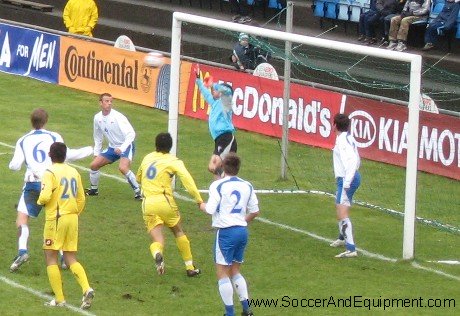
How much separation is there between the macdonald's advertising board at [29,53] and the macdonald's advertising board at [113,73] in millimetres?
355

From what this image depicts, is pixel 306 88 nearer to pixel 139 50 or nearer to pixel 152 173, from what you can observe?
pixel 139 50

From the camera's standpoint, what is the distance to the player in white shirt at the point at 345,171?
47.1ft

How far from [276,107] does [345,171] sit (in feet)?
24.7

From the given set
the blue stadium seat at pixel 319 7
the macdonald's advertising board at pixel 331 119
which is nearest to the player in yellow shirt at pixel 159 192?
the macdonald's advertising board at pixel 331 119

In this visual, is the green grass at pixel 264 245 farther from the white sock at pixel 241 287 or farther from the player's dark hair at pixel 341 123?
the player's dark hair at pixel 341 123

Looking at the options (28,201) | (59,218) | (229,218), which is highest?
(229,218)

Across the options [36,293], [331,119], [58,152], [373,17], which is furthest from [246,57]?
[58,152]

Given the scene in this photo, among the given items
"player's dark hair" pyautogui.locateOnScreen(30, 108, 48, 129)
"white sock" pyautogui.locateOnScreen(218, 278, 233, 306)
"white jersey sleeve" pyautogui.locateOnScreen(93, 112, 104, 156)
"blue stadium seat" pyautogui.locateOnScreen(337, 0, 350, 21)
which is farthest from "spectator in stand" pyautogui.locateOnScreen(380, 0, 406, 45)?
"white sock" pyautogui.locateOnScreen(218, 278, 233, 306)

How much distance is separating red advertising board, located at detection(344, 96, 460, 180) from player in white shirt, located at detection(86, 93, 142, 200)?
4.91 m

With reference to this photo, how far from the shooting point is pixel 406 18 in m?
24.9

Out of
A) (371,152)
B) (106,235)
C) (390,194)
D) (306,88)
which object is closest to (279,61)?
(306,88)

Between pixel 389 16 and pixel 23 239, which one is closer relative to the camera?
pixel 23 239

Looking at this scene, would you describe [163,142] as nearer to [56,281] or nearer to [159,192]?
[159,192]

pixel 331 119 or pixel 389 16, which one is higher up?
pixel 389 16
